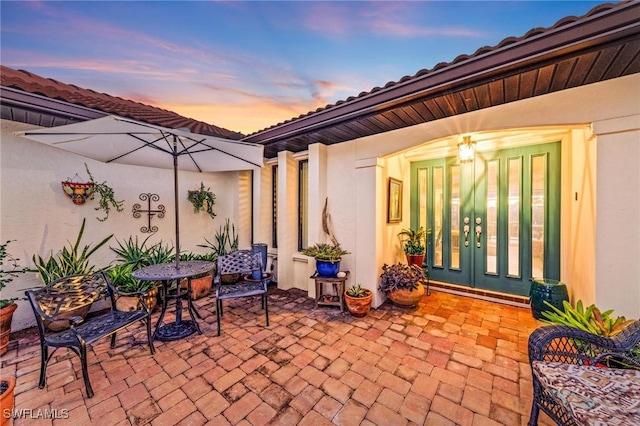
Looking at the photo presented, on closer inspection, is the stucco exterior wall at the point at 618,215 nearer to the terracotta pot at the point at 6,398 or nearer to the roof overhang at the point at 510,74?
the roof overhang at the point at 510,74

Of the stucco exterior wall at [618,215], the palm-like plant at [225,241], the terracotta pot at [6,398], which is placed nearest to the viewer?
the terracotta pot at [6,398]

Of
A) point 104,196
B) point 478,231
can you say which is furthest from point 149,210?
point 478,231

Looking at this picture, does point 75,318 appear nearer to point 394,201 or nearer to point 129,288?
point 129,288

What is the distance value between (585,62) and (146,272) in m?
4.71

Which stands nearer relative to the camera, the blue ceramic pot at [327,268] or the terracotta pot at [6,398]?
the terracotta pot at [6,398]

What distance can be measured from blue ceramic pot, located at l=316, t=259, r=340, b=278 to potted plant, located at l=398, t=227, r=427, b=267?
1.55 meters

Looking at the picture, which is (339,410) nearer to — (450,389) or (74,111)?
(450,389)

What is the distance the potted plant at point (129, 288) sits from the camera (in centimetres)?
336

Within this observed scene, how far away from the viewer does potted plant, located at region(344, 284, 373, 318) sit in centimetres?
330

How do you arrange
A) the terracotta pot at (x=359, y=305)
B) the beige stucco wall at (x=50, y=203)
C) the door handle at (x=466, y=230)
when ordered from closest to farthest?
the beige stucco wall at (x=50, y=203)
the terracotta pot at (x=359, y=305)
the door handle at (x=466, y=230)

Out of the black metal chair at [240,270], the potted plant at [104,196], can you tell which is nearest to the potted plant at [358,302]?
the black metal chair at [240,270]

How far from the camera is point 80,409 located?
1767 mm

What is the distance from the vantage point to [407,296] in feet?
11.7

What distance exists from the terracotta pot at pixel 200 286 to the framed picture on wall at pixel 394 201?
11.1 feet
